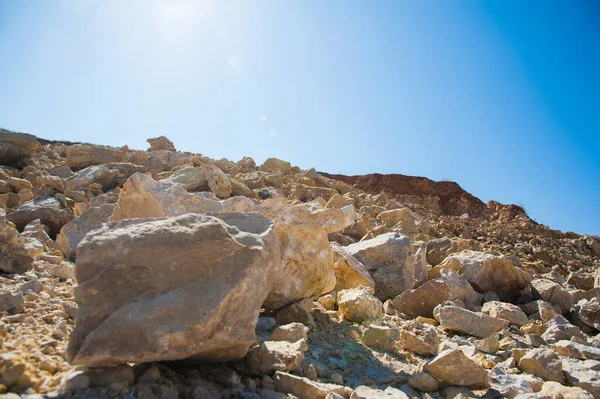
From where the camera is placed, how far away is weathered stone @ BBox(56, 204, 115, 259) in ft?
12.2

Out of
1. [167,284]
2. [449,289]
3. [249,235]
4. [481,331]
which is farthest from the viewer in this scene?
[449,289]

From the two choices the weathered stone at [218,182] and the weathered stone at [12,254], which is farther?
the weathered stone at [218,182]

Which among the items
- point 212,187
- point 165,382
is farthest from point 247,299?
point 212,187

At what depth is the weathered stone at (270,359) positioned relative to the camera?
6.18 ft

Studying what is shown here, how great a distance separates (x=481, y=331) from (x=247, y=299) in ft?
7.66

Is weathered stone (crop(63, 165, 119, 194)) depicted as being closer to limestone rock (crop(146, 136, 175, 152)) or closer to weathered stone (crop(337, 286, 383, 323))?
limestone rock (crop(146, 136, 175, 152))

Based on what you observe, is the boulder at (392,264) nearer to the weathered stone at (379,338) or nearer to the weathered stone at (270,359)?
the weathered stone at (379,338)

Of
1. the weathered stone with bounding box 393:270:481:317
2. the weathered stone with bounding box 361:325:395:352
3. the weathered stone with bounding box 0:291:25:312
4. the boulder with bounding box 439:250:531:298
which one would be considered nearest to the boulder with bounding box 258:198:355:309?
the weathered stone with bounding box 361:325:395:352

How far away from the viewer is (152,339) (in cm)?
152

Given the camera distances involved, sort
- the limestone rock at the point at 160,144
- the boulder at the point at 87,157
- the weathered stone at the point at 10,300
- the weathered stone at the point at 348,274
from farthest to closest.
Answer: the limestone rock at the point at 160,144 < the boulder at the point at 87,157 < the weathered stone at the point at 348,274 < the weathered stone at the point at 10,300

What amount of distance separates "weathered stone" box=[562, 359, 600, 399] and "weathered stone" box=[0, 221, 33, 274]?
11.5ft

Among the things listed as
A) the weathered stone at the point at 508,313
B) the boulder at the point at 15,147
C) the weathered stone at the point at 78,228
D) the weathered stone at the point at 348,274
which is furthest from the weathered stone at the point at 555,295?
the boulder at the point at 15,147

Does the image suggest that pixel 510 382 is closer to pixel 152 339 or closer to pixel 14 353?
pixel 152 339

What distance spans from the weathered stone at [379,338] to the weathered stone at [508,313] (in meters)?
1.43
